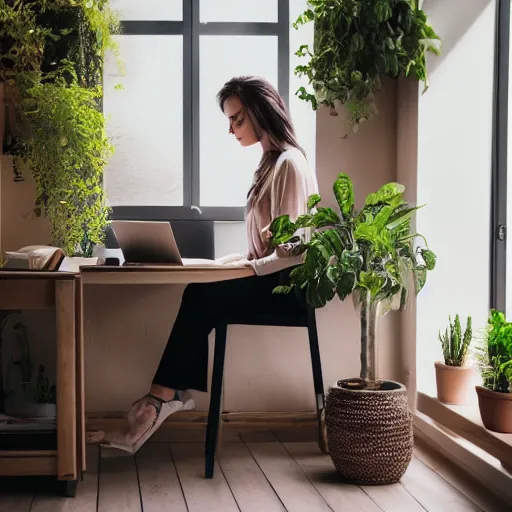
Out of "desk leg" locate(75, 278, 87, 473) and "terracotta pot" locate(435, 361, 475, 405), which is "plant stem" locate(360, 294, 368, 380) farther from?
"desk leg" locate(75, 278, 87, 473)

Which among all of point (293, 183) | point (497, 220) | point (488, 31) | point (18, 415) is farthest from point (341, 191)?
point (18, 415)

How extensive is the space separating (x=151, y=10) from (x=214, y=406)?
5.94ft

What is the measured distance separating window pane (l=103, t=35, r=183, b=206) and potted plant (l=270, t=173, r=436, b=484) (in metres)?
1.05

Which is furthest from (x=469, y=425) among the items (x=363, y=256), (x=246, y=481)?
(x=246, y=481)

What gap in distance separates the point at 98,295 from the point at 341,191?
49.3 inches

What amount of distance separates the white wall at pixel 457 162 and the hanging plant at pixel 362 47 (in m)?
0.11

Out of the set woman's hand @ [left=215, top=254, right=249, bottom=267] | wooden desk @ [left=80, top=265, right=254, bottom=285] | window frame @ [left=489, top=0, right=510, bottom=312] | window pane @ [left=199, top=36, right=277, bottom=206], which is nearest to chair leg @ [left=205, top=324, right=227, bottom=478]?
wooden desk @ [left=80, top=265, right=254, bottom=285]

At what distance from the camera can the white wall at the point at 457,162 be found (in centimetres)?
336

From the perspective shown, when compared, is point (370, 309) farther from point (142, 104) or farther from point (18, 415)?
point (142, 104)

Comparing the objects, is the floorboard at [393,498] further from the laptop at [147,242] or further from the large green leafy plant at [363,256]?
the laptop at [147,242]

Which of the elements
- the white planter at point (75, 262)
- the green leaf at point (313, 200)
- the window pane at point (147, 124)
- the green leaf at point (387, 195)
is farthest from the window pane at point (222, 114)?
the green leaf at point (387, 195)

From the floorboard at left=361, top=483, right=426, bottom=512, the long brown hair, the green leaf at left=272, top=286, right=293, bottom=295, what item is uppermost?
the long brown hair

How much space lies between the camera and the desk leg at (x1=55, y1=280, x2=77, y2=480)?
8.80 feet

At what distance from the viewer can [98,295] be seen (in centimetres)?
355
